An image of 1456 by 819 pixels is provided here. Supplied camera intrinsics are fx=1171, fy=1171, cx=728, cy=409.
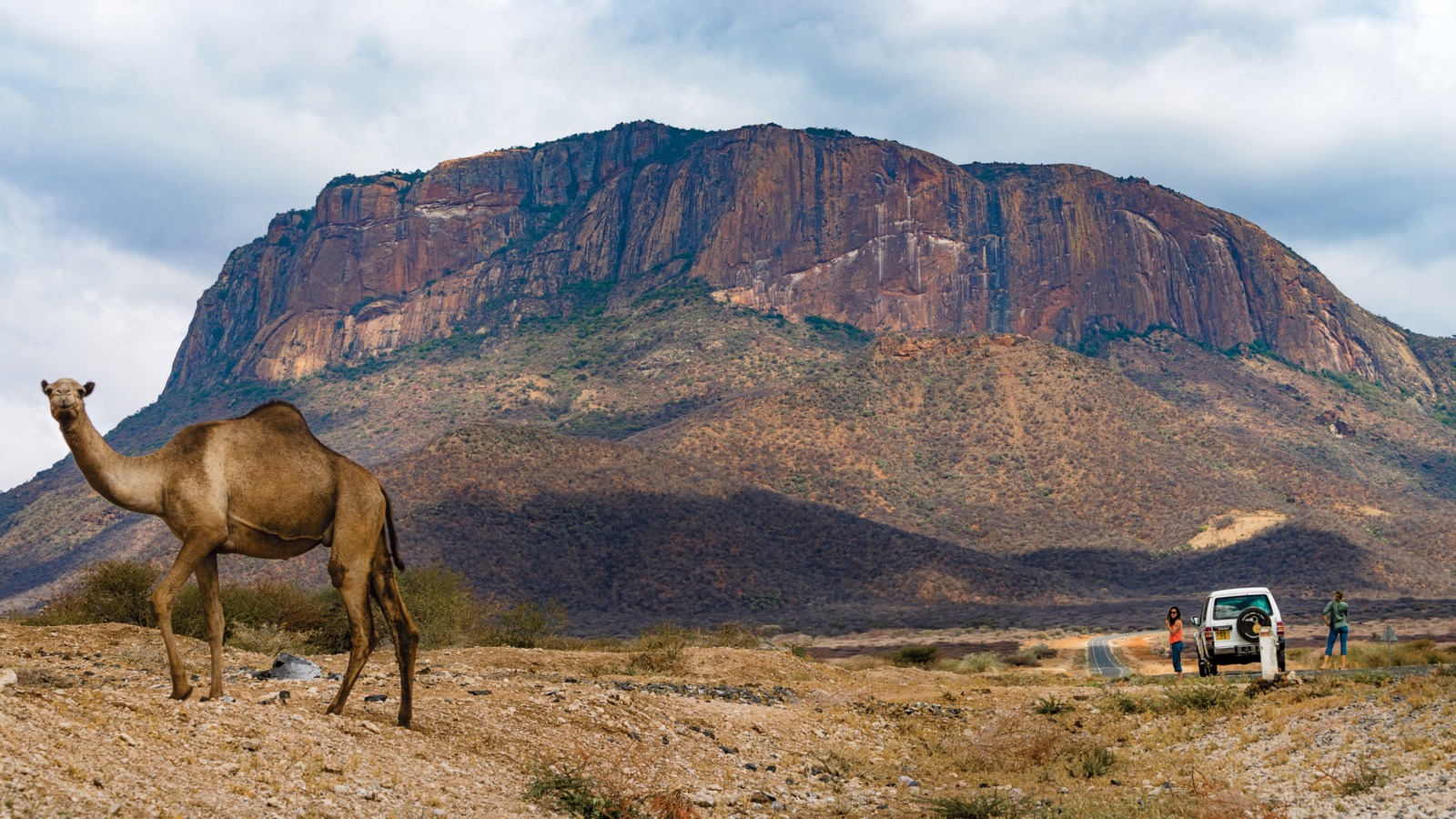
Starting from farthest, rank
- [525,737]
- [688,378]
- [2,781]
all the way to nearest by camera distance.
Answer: [688,378], [525,737], [2,781]

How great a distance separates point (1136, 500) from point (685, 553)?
41.6 meters

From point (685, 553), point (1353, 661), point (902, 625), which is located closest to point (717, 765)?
point (1353, 661)

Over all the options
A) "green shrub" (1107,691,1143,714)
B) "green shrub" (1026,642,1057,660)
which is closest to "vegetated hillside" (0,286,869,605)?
"green shrub" (1026,642,1057,660)

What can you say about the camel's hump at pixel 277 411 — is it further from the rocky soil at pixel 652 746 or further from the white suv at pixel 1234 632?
the white suv at pixel 1234 632

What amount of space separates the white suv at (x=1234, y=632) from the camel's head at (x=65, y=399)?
21.1 m

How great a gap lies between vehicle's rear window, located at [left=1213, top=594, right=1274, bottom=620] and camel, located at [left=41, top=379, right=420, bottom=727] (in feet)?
64.3

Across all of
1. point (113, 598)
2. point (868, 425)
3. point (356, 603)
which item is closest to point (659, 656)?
point (113, 598)

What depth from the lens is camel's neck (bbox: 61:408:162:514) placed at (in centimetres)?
988

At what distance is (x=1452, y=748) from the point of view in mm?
11703

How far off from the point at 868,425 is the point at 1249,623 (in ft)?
281

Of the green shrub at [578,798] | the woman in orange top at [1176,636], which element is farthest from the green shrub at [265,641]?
the woman in orange top at [1176,636]

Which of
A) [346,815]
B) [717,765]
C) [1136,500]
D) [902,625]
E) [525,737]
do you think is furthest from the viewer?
[1136,500]

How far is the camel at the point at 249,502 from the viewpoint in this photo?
1006 centimetres

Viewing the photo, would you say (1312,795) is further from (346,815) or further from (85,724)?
(85,724)
